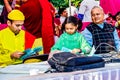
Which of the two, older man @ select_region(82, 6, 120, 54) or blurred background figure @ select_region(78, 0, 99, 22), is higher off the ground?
blurred background figure @ select_region(78, 0, 99, 22)

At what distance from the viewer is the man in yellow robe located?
4.84 m

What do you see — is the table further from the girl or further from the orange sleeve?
the orange sleeve

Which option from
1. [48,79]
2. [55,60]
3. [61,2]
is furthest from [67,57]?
[61,2]

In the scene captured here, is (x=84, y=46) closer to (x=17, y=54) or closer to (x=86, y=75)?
(x=17, y=54)

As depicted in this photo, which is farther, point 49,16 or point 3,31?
point 49,16

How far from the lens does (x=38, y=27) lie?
598 cm

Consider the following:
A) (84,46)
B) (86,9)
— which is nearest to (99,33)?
(84,46)

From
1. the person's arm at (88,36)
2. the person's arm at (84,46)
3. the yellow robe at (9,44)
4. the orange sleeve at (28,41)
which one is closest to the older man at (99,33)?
the person's arm at (88,36)

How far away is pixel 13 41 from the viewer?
496 cm

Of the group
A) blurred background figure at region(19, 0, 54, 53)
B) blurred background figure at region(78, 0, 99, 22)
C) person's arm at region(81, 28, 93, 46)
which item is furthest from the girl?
blurred background figure at region(78, 0, 99, 22)

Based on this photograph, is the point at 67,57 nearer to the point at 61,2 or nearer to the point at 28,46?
the point at 28,46

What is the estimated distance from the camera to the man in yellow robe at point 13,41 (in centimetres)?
484

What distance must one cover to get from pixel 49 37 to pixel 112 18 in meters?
2.54

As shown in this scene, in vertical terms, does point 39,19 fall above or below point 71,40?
above
